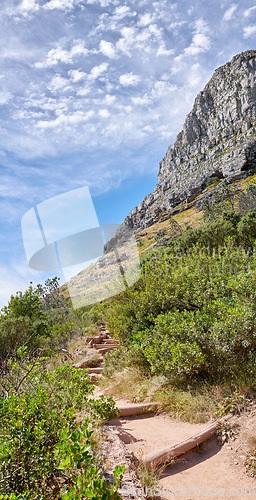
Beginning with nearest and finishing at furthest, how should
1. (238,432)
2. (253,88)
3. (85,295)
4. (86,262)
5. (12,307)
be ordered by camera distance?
(238,432), (86,262), (85,295), (12,307), (253,88)

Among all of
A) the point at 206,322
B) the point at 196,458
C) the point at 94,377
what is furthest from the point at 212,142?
the point at 196,458

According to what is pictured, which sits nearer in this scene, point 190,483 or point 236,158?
point 190,483

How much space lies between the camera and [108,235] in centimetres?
749

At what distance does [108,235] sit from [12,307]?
1936cm

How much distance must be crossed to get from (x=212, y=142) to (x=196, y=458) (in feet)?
479

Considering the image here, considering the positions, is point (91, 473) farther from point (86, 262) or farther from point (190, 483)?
point (86, 262)

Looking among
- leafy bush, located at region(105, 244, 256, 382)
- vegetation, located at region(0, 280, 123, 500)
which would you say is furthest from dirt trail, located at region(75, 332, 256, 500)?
leafy bush, located at region(105, 244, 256, 382)

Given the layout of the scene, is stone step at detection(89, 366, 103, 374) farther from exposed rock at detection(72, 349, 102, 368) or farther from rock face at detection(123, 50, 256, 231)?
rock face at detection(123, 50, 256, 231)

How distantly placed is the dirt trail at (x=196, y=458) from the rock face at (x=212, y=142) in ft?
343

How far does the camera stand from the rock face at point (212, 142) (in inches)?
4259

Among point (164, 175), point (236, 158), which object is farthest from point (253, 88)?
point (164, 175)

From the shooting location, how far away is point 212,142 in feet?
429

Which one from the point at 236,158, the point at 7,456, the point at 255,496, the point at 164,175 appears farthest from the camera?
the point at 164,175

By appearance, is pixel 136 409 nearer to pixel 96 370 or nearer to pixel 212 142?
pixel 96 370
